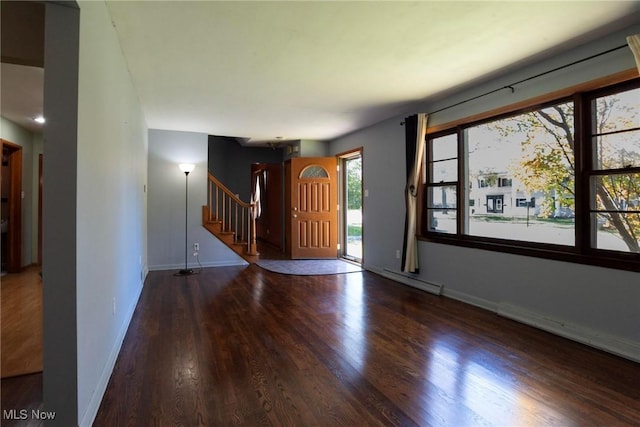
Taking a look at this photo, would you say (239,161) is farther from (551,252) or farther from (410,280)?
(551,252)

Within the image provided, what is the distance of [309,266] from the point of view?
620 centimetres

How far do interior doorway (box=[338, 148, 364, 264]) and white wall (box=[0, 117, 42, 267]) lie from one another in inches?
219

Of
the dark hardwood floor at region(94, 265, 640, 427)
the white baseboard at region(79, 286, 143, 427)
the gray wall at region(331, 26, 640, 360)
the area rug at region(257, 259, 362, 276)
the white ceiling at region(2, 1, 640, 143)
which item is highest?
the white ceiling at region(2, 1, 640, 143)

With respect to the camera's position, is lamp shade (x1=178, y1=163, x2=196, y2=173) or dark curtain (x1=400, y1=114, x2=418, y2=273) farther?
lamp shade (x1=178, y1=163, x2=196, y2=173)

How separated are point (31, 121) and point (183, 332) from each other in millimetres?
4684

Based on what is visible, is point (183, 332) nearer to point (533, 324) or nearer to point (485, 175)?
point (533, 324)

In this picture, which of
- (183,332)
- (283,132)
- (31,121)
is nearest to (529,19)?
(183,332)

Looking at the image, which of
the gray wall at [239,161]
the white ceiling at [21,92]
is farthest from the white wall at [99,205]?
the gray wall at [239,161]

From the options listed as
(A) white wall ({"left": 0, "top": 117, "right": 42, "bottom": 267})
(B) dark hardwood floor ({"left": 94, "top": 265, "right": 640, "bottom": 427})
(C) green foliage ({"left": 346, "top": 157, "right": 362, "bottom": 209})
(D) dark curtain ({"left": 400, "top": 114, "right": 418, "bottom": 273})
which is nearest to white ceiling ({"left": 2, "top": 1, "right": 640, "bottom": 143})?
(D) dark curtain ({"left": 400, "top": 114, "right": 418, "bottom": 273})

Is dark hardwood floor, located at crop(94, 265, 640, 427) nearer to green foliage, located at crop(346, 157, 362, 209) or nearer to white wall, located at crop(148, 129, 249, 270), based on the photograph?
white wall, located at crop(148, 129, 249, 270)

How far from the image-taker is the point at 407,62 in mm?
3188

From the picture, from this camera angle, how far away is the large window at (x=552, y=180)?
2719 millimetres

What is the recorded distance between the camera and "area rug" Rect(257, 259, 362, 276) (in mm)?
5754

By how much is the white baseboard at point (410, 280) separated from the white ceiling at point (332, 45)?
244cm
